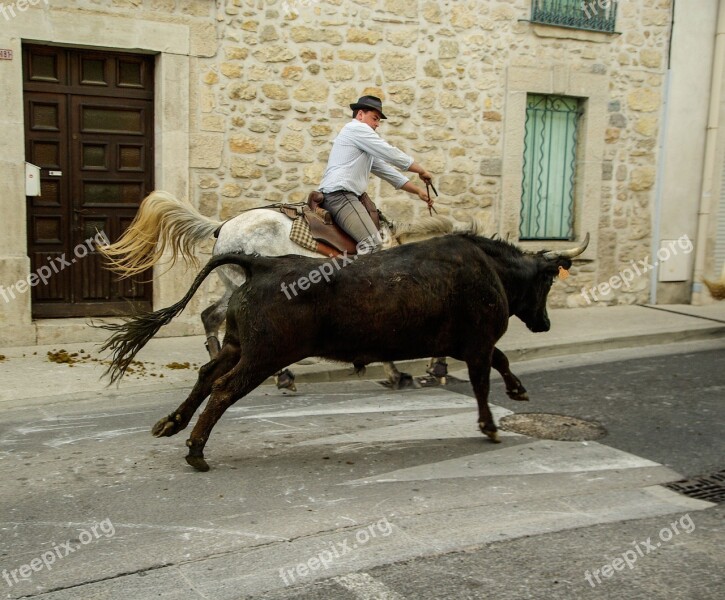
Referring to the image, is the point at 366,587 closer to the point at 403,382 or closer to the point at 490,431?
the point at 490,431

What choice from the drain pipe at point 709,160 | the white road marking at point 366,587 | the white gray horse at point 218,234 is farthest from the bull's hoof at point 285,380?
the drain pipe at point 709,160

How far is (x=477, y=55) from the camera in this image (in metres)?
11.1

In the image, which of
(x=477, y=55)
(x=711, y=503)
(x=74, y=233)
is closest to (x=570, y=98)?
(x=477, y=55)

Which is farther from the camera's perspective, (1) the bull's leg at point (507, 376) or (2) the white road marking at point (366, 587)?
(1) the bull's leg at point (507, 376)

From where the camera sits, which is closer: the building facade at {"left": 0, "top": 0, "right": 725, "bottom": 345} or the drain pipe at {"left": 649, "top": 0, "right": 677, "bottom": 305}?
the building facade at {"left": 0, "top": 0, "right": 725, "bottom": 345}

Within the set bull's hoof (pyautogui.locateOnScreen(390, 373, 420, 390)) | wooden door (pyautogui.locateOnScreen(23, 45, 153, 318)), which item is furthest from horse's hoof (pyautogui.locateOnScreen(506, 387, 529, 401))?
wooden door (pyautogui.locateOnScreen(23, 45, 153, 318))

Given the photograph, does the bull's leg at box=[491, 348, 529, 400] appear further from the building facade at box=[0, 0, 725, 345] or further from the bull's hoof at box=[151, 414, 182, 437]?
the building facade at box=[0, 0, 725, 345]

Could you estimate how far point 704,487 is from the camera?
520 centimetres

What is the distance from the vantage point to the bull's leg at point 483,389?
5773 mm

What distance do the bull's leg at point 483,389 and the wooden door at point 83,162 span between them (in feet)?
14.5

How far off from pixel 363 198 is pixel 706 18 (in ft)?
24.6

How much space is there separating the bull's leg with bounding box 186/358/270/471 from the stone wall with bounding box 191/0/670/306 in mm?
4821

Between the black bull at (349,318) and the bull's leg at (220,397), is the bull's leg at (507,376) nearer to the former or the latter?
→ the black bull at (349,318)

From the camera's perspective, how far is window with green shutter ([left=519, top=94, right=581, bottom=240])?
11797mm
